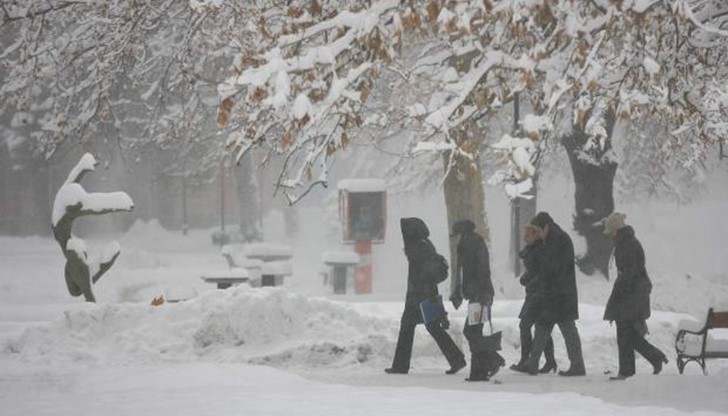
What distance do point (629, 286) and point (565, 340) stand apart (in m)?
0.86

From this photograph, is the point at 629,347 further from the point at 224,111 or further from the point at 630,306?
the point at 224,111

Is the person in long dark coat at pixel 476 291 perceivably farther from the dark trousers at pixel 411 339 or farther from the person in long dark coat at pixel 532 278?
the person in long dark coat at pixel 532 278

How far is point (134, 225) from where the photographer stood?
135ft

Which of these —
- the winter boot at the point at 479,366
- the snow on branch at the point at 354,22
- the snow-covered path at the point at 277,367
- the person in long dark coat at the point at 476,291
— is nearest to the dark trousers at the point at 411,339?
the snow-covered path at the point at 277,367

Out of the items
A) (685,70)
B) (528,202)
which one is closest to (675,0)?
(685,70)

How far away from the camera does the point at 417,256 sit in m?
10.1

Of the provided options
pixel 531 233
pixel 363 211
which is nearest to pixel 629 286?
pixel 531 233

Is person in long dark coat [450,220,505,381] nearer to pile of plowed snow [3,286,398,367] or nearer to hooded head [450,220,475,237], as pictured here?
hooded head [450,220,475,237]

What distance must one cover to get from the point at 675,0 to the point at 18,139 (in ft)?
113

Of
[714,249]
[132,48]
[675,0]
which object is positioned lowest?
[714,249]

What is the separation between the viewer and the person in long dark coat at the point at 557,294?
9.91 m

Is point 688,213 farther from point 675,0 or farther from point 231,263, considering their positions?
point 675,0

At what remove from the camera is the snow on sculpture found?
40.0 feet

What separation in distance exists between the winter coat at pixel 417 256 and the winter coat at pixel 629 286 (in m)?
1.81
